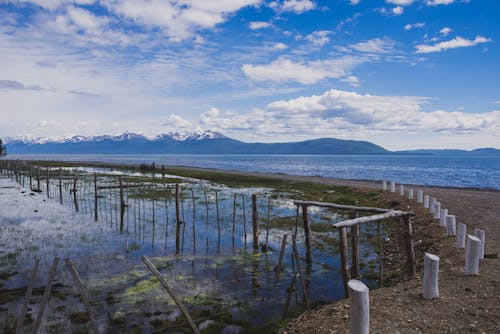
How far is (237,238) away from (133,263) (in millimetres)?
6739

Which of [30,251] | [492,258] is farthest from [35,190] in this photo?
[492,258]

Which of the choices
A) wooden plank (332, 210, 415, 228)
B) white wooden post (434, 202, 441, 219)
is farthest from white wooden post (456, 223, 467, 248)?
white wooden post (434, 202, 441, 219)

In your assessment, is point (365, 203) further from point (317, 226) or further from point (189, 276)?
point (189, 276)

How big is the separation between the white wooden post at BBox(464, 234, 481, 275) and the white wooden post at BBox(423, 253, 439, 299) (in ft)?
6.69

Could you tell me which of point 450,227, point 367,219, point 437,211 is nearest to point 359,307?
point 367,219

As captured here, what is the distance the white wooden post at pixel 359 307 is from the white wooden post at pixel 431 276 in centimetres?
345

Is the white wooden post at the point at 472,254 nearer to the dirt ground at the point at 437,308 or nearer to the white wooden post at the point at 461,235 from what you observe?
the dirt ground at the point at 437,308

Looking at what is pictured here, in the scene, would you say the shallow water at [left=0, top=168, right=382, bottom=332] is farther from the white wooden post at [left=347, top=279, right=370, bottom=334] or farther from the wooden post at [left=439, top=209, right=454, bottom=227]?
the white wooden post at [left=347, top=279, right=370, bottom=334]

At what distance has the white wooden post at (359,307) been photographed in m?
5.55

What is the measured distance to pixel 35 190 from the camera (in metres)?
37.9

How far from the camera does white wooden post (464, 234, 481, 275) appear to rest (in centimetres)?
947

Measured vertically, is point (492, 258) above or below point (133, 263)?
above

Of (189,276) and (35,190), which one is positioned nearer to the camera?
(189,276)

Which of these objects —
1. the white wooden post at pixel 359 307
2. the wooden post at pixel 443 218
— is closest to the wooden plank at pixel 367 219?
the white wooden post at pixel 359 307
